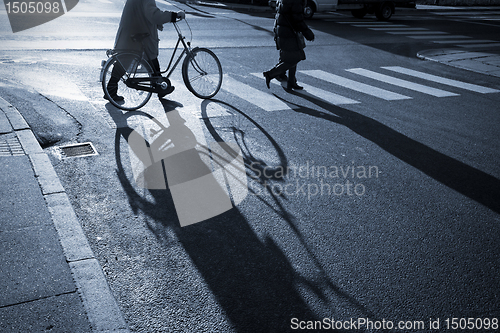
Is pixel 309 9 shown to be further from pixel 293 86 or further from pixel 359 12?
pixel 293 86

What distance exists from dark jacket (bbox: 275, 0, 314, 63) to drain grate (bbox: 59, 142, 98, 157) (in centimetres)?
476

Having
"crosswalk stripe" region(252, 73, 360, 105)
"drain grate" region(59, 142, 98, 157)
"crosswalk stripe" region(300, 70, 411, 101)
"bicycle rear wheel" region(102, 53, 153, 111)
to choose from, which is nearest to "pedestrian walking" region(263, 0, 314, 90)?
"crosswalk stripe" region(252, 73, 360, 105)

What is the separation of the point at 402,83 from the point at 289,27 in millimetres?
3030

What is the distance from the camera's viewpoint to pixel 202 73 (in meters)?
8.34

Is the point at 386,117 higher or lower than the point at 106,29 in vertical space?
lower

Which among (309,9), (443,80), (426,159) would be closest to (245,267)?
(426,159)

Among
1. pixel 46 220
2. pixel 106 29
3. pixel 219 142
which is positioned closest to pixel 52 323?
pixel 46 220

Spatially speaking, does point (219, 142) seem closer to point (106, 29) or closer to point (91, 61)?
point (91, 61)

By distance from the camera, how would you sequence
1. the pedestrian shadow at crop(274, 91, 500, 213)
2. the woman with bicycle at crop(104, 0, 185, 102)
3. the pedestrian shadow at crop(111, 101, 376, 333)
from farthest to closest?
the woman with bicycle at crop(104, 0, 185, 102)
the pedestrian shadow at crop(274, 91, 500, 213)
the pedestrian shadow at crop(111, 101, 376, 333)

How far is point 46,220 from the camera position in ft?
14.1

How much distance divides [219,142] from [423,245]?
10.5 feet

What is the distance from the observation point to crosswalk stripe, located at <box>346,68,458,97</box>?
9992 mm

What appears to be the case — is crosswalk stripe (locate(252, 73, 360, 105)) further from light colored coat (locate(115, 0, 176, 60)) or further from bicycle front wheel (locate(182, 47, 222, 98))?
light colored coat (locate(115, 0, 176, 60))

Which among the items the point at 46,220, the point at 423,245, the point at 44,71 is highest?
the point at 44,71
